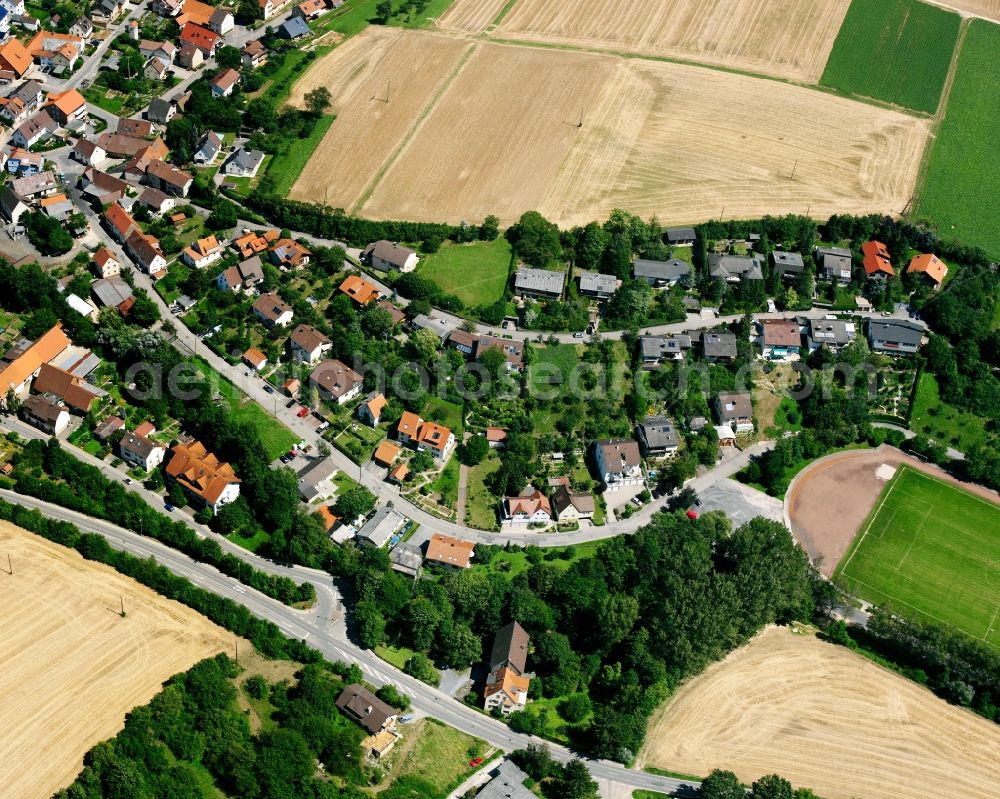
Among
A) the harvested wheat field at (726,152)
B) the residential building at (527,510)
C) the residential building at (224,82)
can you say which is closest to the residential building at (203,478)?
the residential building at (527,510)

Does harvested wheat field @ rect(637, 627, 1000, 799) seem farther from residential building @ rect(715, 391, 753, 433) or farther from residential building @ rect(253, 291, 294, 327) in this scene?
residential building @ rect(253, 291, 294, 327)

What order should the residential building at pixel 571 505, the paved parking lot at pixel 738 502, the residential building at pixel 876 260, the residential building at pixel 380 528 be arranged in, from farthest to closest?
1. the residential building at pixel 876 260
2. the paved parking lot at pixel 738 502
3. the residential building at pixel 571 505
4. the residential building at pixel 380 528

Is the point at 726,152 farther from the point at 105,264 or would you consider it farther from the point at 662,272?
the point at 105,264

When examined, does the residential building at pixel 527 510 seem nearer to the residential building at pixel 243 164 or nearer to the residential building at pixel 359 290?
the residential building at pixel 359 290

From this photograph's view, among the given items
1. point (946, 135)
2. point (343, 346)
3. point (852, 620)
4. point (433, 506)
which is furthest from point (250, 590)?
point (946, 135)

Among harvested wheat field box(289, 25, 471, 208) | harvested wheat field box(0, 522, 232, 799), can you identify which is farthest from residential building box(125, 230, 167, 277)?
harvested wheat field box(0, 522, 232, 799)

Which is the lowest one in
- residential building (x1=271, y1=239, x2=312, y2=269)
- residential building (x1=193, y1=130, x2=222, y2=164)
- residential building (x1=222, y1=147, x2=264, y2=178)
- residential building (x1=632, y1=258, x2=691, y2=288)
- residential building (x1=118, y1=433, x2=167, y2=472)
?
residential building (x1=632, y1=258, x2=691, y2=288)

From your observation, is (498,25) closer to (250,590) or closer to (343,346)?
(343,346)
